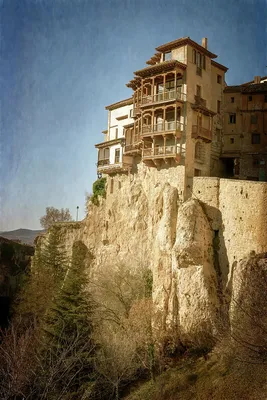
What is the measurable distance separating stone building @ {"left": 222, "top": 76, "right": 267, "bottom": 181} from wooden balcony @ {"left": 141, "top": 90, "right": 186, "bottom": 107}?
8.28 m

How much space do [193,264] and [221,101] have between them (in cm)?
2050

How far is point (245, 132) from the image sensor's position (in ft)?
154

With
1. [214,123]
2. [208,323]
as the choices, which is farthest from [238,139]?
[208,323]

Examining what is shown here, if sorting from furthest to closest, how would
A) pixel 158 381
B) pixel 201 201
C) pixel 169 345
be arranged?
pixel 201 201, pixel 169 345, pixel 158 381

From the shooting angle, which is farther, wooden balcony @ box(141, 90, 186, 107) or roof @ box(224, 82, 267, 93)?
roof @ box(224, 82, 267, 93)

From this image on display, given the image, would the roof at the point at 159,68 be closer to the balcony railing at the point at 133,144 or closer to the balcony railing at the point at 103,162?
the balcony railing at the point at 133,144

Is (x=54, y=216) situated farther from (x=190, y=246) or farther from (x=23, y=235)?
(x=190, y=246)

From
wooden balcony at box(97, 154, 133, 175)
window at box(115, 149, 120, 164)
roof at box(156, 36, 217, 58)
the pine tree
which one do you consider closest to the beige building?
roof at box(156, 36, 217, 58)

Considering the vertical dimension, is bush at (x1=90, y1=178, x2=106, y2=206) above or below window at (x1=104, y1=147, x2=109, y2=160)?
below

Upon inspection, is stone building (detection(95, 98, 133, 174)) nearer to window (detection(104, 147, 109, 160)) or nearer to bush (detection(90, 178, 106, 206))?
window (detection(104, 147, 109, 160))

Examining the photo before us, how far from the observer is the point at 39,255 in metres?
59.1

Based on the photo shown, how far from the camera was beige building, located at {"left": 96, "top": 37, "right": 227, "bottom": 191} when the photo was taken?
135ft

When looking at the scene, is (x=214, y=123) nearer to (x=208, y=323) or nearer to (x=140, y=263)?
(x=140, y=263)

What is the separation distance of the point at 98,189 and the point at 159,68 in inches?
736
